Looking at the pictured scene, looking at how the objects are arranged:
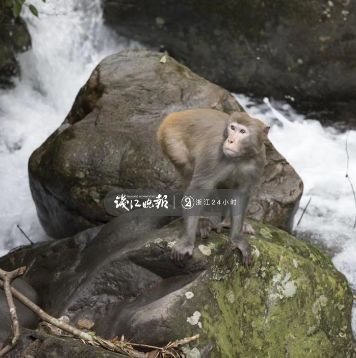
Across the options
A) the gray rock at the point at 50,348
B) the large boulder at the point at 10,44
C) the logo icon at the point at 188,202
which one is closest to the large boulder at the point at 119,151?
the logo icon at the point at 188,202

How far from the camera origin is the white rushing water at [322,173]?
759 centimetres

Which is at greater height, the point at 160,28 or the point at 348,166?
the point at 160,28

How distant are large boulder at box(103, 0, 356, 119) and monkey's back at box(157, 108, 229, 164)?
4.78m

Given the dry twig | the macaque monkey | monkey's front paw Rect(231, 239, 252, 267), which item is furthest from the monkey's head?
the dry twig

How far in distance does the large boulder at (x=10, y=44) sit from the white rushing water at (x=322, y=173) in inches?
121

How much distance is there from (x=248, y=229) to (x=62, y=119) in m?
5.02

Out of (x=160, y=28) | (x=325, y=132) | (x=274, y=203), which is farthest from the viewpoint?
(x=160, y=28)

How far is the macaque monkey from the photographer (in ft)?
15.2

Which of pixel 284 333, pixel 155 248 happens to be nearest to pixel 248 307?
pixel 284 333

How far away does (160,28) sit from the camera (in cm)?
1029

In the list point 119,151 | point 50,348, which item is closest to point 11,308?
point 50,348

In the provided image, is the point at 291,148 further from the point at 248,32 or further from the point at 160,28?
the point at 160,28

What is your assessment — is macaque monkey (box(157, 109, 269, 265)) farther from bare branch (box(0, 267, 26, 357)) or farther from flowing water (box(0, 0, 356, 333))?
flowing water (box(0, 0, 356, 333))

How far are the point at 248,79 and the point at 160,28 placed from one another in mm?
1461
